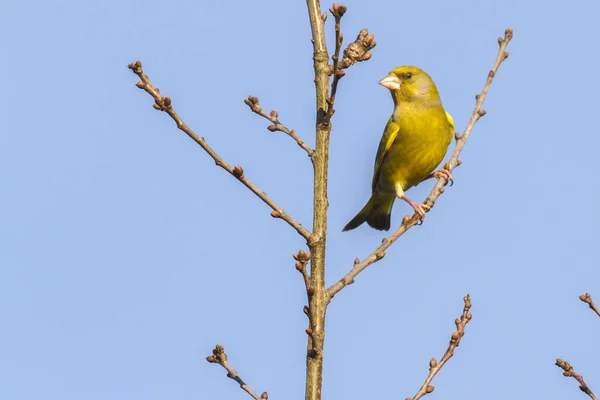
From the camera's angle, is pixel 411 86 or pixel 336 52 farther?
pixel 411 86

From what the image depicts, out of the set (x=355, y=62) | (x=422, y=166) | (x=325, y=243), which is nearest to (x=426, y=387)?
(x=325, y=243)

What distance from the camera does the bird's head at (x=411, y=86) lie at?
813 cm

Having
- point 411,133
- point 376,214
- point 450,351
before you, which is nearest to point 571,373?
point 450,351

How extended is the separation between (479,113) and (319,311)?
2.33m

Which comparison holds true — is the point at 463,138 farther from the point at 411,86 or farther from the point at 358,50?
the point at 411,86

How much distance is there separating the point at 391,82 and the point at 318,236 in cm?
483

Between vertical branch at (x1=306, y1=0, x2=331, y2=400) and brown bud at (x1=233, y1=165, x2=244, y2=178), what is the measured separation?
0.32 m

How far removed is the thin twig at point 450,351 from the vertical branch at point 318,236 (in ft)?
2.36

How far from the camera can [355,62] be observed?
149 inches

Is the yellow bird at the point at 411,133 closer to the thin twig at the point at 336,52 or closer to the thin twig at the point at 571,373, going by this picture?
the thin twig at the point at 571,373

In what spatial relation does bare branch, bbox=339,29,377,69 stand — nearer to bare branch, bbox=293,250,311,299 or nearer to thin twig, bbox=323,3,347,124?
thin twig, bbox=323,3,347,124

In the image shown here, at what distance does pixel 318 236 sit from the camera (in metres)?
3.62

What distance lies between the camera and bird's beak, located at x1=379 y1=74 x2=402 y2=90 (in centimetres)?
816

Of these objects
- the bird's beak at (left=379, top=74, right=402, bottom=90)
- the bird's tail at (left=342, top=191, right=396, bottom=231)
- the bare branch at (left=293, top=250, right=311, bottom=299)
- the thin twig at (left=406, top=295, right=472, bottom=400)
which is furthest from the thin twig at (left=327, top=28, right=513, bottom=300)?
the bird's tail at (left=342, top=191, right=396, bottom=231)
